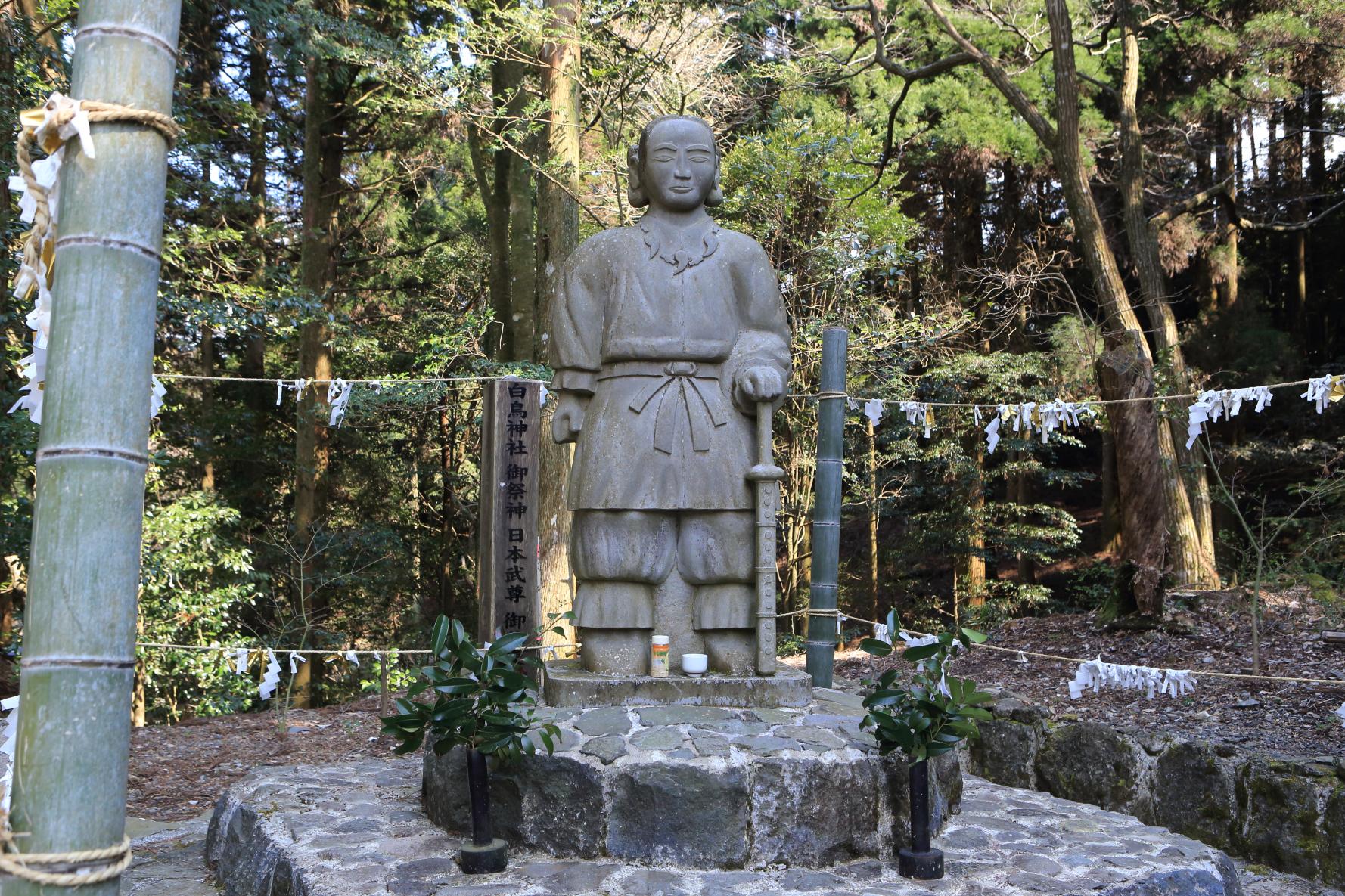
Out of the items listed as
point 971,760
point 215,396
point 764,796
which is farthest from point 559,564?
point 215,396

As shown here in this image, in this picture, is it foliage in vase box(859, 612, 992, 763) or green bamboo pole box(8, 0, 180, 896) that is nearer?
green bamboo pole box(8, 0, 180, 896)

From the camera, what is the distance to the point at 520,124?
976 centimetres

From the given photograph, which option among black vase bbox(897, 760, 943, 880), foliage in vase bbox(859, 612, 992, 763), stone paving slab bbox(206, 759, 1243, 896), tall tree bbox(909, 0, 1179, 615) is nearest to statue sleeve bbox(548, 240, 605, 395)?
foliage in vase bbox(859, 612, 992, 763)

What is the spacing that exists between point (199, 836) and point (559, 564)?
151 inches

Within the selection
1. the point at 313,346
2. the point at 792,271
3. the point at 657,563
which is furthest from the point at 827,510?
the point at 313,346

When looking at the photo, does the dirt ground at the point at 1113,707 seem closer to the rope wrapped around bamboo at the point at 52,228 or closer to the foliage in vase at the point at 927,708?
the foliage in vase at the point at 927,708

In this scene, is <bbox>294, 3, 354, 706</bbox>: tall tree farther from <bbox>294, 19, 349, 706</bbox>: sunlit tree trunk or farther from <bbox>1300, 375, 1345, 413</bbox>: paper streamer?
<bbox>1300, 375, 1345, 413</bbox>: paper streamer

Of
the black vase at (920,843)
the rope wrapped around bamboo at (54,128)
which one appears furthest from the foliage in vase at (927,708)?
the rope wrapped around bamboo at (54,128)

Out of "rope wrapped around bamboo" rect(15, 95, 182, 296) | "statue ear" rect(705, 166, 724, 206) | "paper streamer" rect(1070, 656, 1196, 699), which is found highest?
"statue ear" rect(705, 166, 724, 206)

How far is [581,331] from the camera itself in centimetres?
512

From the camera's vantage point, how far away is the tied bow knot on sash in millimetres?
4922

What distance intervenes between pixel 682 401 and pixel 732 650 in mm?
1201

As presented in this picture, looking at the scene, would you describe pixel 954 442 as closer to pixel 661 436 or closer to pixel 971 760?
pixel 971 760

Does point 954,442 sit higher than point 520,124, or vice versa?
point 520,124
